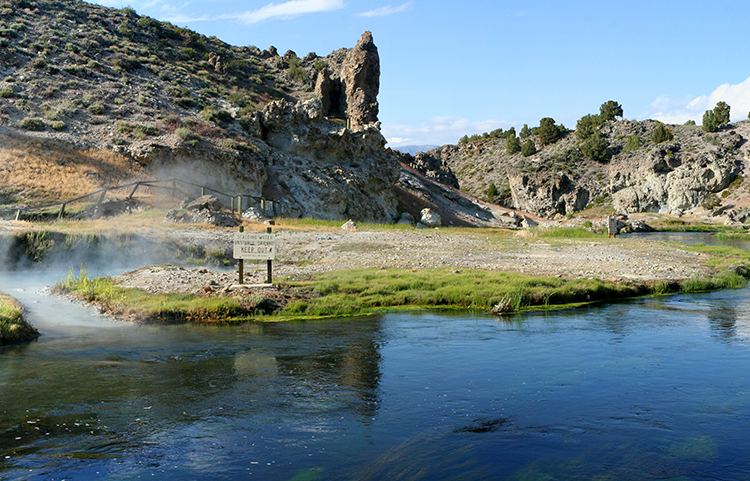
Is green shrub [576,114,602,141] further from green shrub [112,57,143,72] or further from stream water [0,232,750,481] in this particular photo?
stream water [0,232,750,481]

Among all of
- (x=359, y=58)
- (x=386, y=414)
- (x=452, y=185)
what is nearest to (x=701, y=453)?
(x=386, y=414)

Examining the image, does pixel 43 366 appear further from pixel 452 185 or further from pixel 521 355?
pixel 452 185

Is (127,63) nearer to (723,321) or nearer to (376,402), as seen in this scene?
(723,321)

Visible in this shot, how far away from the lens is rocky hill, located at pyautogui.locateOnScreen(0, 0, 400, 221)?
137 ft

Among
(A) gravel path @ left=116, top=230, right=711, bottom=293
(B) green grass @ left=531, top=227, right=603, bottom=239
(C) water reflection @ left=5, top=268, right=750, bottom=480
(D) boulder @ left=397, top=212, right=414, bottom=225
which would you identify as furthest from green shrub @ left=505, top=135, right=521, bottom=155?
(C) water reflection @ left=5, top=268, right=750, bottom=480

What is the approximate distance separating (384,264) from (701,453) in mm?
16116

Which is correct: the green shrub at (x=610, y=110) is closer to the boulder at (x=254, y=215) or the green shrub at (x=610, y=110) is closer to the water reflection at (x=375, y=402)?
the boulder at (x=254, y=215)

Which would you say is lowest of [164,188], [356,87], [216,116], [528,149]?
[164,188]

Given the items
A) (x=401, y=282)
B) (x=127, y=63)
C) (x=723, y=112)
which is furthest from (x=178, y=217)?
(x=723, y=112)

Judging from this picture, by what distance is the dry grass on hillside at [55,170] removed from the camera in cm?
3721

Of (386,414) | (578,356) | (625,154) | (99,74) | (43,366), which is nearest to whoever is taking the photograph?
(386,414)

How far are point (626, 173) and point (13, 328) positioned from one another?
120 metres

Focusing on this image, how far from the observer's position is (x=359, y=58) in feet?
248

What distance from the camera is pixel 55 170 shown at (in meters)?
39.4
